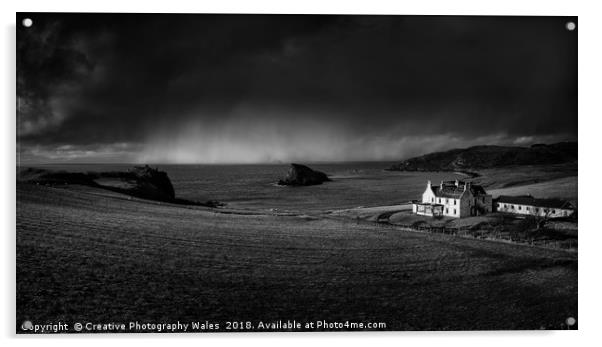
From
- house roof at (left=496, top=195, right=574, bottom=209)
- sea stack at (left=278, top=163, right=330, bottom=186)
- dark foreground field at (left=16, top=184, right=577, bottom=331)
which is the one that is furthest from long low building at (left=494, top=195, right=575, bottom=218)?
sea stack at (left=278, top=163, right=330, bottom=186)

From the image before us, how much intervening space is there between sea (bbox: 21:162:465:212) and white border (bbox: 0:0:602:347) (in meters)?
1.18

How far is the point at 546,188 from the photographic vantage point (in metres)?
4.20

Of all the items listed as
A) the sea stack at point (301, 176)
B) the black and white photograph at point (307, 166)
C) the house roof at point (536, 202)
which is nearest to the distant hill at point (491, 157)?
the black and white photograph at point (307, 166)

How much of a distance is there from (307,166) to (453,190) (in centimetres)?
Answer: 158

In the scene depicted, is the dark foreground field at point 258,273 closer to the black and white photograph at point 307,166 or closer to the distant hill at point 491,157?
the black and white photograph at point 307,166

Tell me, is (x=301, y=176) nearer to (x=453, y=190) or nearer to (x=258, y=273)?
(x=258, y=273)

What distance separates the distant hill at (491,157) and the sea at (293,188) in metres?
0.15

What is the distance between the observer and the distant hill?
13.9ft

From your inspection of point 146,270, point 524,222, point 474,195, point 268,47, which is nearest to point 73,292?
point 146,270

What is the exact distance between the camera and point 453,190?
4.28 metres

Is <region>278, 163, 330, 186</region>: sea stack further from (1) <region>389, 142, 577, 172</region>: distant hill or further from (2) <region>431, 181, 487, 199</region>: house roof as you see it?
(2) <region>431, 181, 487, 199</region>: house roof

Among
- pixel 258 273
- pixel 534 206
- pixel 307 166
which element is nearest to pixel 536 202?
pixel 534 206

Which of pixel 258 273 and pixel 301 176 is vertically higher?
pixel 301 176

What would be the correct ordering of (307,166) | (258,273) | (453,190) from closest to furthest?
(258,273) < (453,190) < (307,166)
